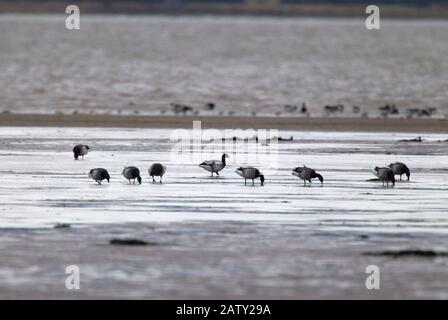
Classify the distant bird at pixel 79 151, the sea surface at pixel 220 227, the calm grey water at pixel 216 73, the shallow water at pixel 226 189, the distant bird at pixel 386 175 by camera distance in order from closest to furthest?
the sea surface at pixel 220 227 < the shallow water at pixel 226 189 < the distant bird at pixel 386 175 < the distant bird at pixel 79 151 < the calm grey water at pixel 216 73

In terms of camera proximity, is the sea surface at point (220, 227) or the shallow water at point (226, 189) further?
the shallow water at point (226, 189)

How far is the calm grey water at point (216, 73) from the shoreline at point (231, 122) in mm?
5040

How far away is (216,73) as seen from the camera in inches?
3418

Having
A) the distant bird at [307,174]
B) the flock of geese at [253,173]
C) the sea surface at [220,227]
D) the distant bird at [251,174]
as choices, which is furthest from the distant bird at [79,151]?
the distant bird at [307,174]

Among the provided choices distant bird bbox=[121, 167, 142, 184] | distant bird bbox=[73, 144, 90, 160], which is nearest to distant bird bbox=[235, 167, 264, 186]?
distant bird bbox=[121, 167, 142, 184]

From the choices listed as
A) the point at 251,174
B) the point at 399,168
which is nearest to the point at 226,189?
the point at 251,174

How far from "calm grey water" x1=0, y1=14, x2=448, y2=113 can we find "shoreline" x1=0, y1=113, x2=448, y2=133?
198 inches

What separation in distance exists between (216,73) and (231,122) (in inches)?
1576

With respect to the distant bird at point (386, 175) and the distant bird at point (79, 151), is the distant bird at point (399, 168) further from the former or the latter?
the distant bird at point (79, 151)

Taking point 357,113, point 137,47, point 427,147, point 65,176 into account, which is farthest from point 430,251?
point 137,47

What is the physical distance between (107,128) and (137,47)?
9338cm

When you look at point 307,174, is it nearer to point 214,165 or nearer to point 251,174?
point 251,174

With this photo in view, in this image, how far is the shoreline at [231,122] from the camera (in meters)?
44.6
